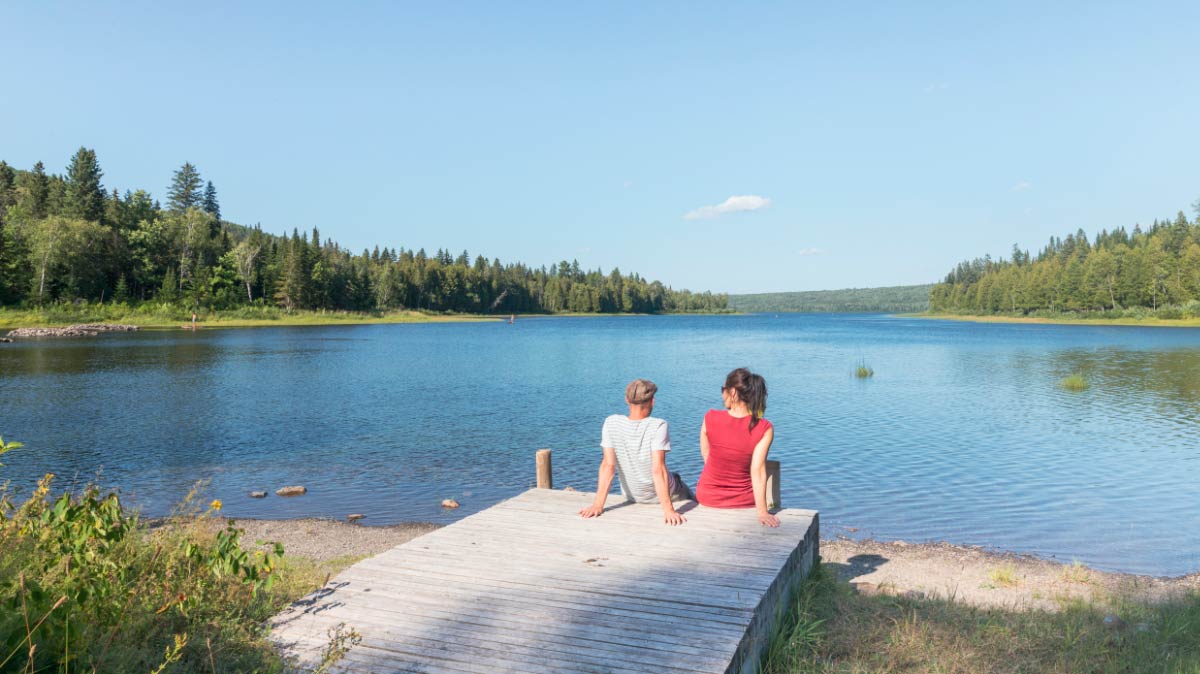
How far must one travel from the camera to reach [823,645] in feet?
19.3

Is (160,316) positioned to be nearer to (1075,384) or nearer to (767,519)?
(1075,384)

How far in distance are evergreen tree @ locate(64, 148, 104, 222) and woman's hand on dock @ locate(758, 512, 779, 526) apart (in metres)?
104

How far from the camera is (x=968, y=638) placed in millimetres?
6195

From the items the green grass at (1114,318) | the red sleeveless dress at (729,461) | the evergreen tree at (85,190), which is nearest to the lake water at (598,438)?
the red sleeveless dress at (729,461)

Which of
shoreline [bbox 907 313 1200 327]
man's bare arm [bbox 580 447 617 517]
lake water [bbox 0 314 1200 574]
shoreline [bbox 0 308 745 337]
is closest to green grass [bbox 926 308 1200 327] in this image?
shoreline [bbox 907 313 1200 327]

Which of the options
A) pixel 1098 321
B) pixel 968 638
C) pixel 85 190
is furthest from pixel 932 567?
pixel 1098 321

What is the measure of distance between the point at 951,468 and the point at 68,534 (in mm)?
17353

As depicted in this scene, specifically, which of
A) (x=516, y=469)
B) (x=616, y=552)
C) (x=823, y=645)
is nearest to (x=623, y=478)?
(x=616, y=552)

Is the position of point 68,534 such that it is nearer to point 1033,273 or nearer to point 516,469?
point 516,469

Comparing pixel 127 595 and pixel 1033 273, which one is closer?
pixel 127 595

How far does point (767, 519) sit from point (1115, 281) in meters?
138

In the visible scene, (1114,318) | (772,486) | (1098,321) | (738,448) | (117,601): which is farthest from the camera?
(1098,321)

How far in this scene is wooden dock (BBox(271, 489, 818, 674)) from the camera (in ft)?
14.4

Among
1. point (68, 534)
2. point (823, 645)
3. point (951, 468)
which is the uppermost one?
point (68, 534)
